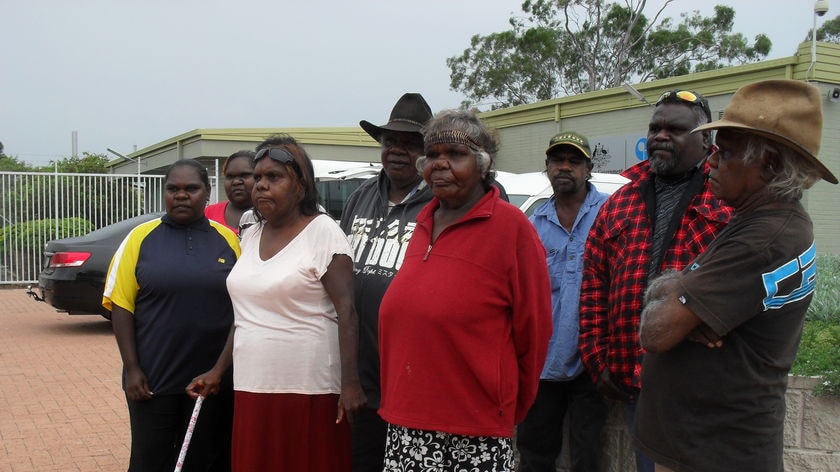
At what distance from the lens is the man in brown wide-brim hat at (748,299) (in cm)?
214

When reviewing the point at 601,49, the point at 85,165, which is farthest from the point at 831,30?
the point at 85,165

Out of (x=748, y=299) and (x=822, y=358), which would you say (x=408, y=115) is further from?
(x=822, y=358)

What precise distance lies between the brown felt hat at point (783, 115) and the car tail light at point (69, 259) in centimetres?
912

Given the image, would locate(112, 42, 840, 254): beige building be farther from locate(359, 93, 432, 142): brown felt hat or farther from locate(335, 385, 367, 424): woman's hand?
locate(335, 385, 367, 424): woman's hand

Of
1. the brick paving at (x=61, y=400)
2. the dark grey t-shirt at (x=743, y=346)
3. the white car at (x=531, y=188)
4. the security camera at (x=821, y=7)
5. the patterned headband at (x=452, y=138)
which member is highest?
the security camera at (x=821, y=7)

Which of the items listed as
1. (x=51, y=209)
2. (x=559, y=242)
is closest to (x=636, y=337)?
(x=559, y=242)

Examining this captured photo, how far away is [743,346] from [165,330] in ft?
8.62

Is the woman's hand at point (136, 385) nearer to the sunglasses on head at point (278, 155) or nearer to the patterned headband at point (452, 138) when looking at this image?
the sunglasses on head at point (278, 155)

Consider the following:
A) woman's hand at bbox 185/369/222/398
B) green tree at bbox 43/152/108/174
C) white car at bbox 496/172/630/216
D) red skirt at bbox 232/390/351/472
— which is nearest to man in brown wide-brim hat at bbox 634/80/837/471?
red skirt at bbox 232/390/351/472

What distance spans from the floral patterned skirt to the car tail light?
324 inches

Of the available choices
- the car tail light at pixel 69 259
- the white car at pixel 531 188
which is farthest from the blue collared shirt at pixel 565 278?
the car tail light at pixel 69 259

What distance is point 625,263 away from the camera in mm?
3090

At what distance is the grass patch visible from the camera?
3283 millimetres

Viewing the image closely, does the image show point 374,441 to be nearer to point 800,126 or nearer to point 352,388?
point 352,388
